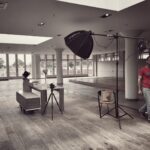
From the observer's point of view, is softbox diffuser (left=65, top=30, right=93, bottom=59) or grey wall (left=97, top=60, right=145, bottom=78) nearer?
softbox diffuser (left=65, top=30, right=93, bottom=59)

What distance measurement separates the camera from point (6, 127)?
13.8 ft

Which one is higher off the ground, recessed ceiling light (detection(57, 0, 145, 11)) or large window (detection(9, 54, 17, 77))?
recessed ceiling light (detection(57, 0, 145, 11))

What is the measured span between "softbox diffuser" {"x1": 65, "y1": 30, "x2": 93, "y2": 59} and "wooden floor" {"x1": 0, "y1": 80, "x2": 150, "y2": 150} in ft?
5.29

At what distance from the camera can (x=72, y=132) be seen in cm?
381

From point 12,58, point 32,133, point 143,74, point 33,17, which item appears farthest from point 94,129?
point 12,58

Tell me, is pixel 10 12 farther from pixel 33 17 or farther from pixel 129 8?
pixel 129 8

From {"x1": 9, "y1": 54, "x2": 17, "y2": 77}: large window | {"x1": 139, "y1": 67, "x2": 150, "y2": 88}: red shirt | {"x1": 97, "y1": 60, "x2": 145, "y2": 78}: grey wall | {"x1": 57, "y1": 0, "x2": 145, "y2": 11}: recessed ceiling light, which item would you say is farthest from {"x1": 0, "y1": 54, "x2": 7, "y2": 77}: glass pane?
{"x1": 139, "y1": 67, "x2": 150, "y2": 88}: red shirt

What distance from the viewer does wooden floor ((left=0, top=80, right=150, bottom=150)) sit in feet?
10.4

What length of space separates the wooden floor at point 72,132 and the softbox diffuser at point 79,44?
161 centimetres

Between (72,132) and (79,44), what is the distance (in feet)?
6.25

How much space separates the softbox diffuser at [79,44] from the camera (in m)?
3.12

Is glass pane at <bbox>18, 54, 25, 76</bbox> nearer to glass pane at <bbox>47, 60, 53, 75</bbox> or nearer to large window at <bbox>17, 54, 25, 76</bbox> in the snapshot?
large window at <bbox>17, 54, 25, 76</bbox>

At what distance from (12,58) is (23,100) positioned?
1613cm

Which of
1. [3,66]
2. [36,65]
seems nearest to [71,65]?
[36,65]
